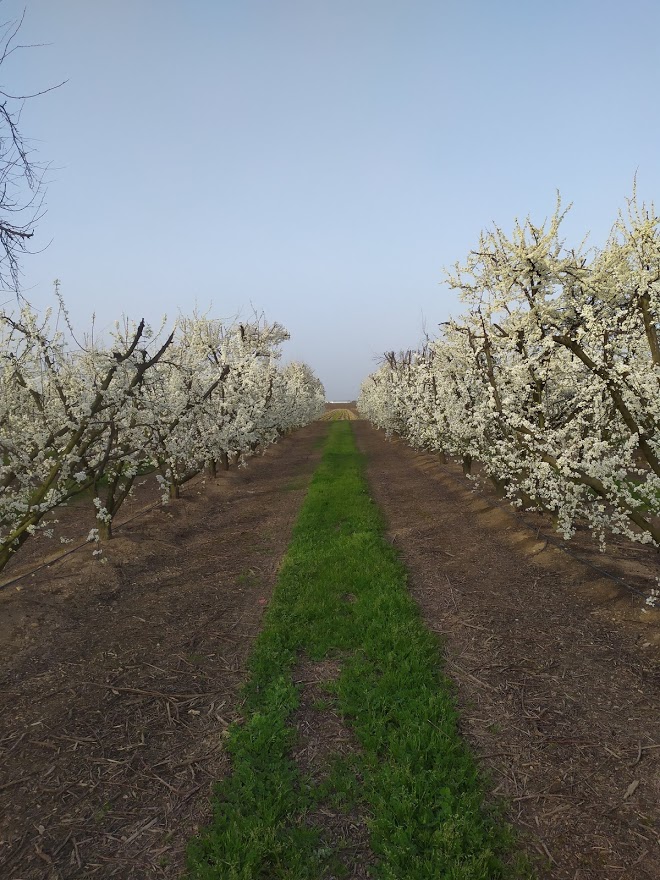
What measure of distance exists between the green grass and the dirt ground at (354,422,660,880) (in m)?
0.40

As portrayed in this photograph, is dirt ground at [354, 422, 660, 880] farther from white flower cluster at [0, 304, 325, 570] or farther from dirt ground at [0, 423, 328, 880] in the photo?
white flower cluster at [0, 304, 325, 570]

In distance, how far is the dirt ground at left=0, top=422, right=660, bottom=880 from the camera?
4.14m

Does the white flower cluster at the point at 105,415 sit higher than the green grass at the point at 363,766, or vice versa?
the white flower cluster at the point at 105,415

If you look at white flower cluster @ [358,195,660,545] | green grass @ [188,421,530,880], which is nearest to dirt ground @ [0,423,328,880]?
green grass @ [188,421,530,880]

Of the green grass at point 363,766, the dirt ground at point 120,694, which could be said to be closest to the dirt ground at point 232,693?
the dirt ground at point 120,694

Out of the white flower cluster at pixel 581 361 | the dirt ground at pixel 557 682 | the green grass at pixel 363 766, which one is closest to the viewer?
the green grass at pixel 363 766

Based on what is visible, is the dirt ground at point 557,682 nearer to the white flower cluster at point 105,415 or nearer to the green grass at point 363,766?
the green grass at point 363,766

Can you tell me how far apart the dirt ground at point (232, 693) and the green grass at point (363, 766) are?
0.19 m

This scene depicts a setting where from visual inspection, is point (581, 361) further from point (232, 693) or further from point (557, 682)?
point (232, 693)

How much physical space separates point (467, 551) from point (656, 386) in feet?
19.1

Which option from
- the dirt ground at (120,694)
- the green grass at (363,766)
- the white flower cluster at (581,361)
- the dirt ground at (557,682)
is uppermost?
the white flower cluster at (581,361)

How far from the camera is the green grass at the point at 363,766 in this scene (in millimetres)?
3850

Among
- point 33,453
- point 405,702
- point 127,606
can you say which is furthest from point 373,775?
point 33,453

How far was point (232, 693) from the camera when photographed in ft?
20.2
